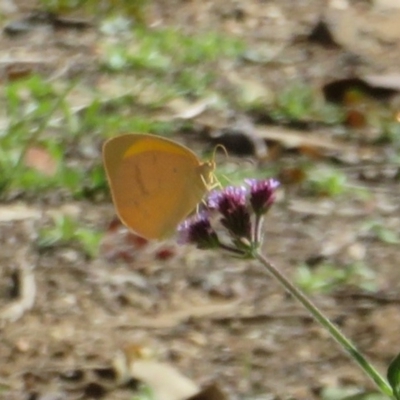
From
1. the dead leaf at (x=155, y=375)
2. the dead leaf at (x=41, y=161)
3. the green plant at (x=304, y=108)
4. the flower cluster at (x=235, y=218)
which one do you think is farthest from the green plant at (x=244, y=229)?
the green plant at (x=304, y=108)

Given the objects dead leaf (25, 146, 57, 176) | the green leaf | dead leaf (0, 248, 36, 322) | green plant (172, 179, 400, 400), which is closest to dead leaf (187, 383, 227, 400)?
green plant (172, 179, 400, 400)

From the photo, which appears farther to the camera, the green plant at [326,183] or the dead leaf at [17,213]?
the green plant at [326,183]

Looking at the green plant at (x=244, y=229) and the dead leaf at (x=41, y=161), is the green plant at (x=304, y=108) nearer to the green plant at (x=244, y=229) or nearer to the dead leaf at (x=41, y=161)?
the dead leaf at (x=41, y=161)

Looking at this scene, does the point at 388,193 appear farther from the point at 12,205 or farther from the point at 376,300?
the point at 12,205

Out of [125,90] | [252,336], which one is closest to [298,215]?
[252,336]

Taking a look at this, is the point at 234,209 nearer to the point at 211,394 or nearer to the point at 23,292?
the point at 211,394

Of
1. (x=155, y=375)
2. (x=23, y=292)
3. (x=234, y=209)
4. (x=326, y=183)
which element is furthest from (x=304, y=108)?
(x=234, y=209)

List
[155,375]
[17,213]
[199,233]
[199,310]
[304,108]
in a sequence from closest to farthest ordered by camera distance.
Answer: [199,233]
[155,375]
[199,310]
[17,213]
[304,108]
